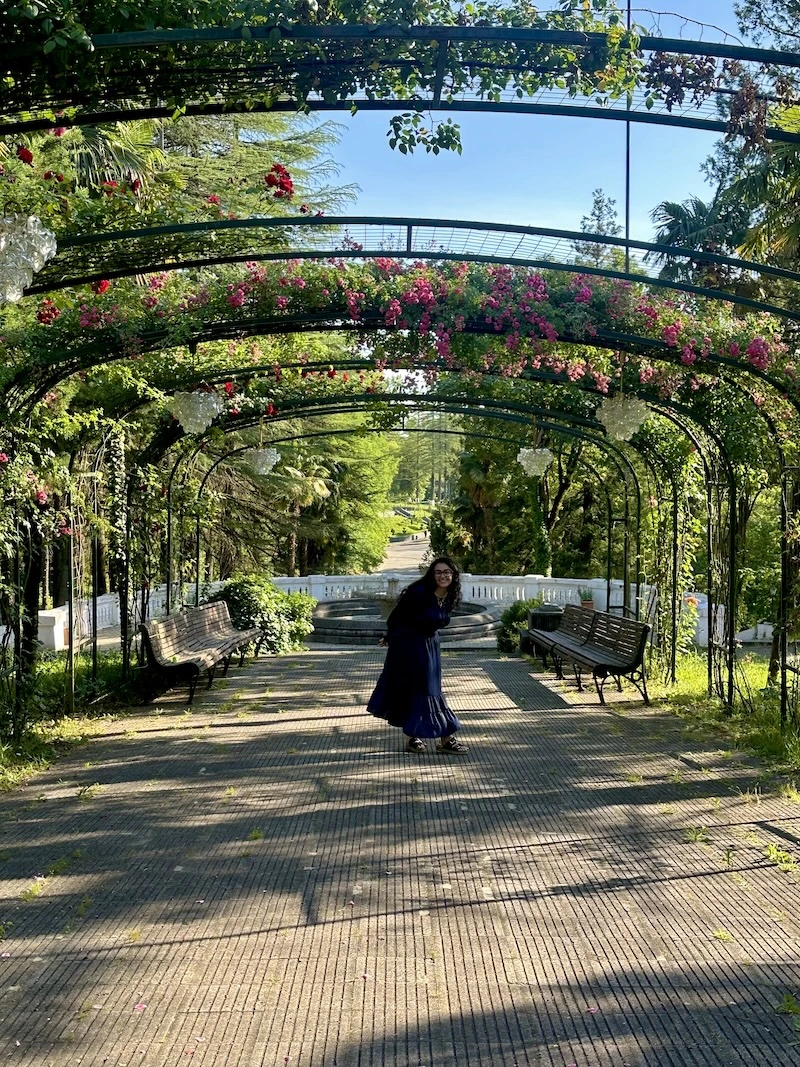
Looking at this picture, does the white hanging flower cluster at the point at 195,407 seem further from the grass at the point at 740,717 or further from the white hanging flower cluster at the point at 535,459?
the grass at the point at 740,717

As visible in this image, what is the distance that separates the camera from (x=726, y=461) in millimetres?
9391

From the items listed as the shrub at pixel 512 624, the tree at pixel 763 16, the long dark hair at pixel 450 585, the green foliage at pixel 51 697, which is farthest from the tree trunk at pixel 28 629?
the tree at pixel 763 16

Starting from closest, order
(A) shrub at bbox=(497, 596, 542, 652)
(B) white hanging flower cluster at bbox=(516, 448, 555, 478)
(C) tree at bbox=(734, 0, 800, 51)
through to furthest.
Answer: (B) white hanging flower cluster at bbox=(516, 448, 555, 478) → (C) tree at bbox=(734, 0, 800, 51) → (A) shrub at bbox=(497, 596, 542, 652)

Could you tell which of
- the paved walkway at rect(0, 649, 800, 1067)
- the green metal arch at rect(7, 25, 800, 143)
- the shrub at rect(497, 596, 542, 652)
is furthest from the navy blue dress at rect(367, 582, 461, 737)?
the shrub at rect(497, 596, 542, 652)

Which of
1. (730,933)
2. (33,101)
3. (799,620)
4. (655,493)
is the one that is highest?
(33,101)

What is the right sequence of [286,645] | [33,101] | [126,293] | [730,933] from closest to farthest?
1. [730,933]
2. [33,101]
3. [126,293]
4. [286,645]

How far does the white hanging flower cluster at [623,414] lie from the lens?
971cm

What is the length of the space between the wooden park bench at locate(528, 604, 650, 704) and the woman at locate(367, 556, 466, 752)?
8.08ft

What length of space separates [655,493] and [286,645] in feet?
19.5

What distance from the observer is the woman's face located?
725 centimetres

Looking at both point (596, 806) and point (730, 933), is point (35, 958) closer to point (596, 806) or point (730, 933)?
point (730, 933)

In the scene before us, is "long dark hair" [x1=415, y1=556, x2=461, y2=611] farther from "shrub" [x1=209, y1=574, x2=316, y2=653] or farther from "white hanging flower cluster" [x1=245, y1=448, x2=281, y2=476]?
"shrub" [x1=209, y1=574, x2=316, y2=653]

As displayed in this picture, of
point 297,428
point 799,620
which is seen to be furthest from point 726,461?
point 297,428

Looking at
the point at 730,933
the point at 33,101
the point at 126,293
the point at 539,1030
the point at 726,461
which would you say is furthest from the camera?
the point at 726,461
